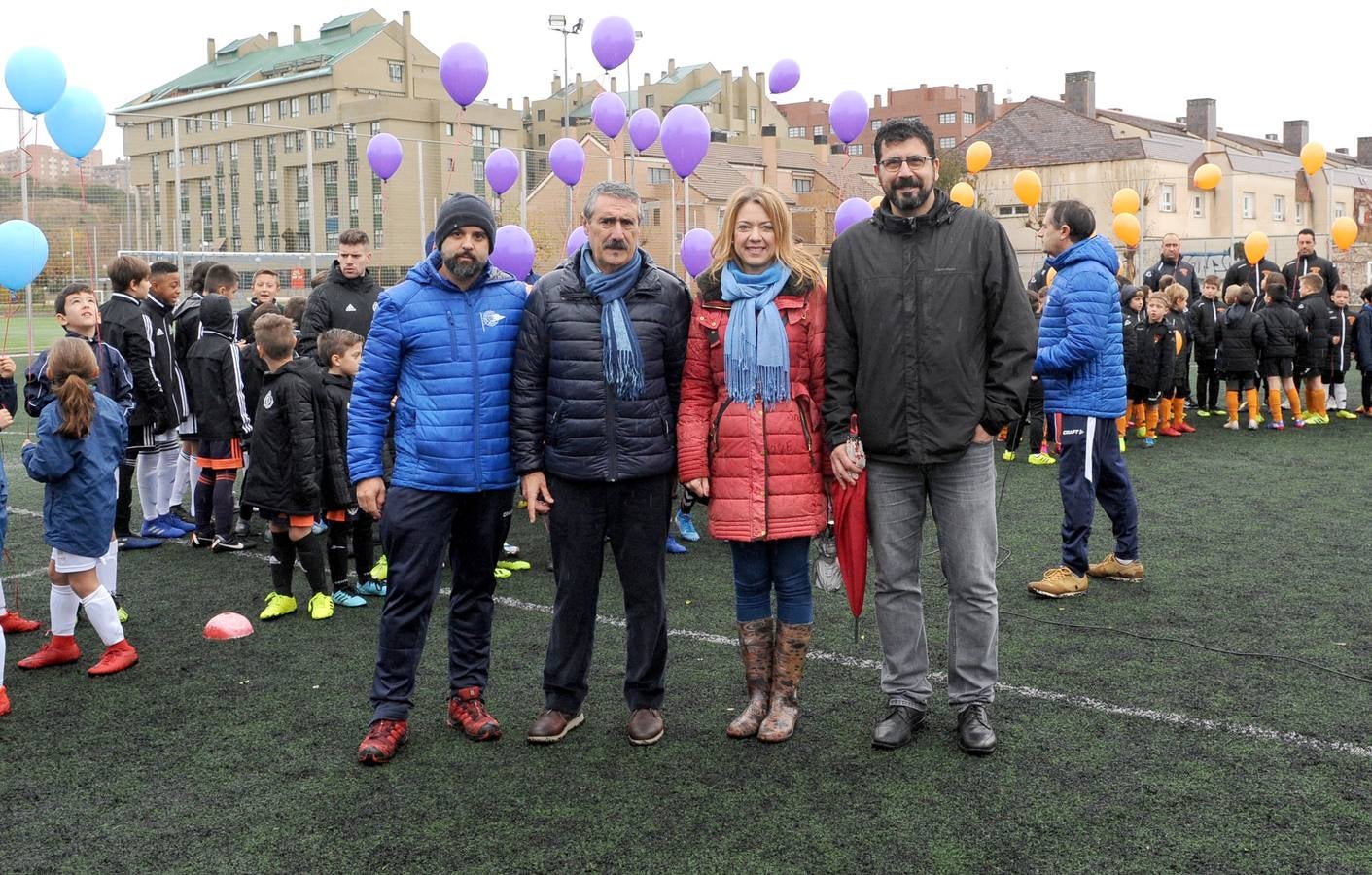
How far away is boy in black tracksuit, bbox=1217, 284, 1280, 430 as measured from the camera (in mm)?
13281

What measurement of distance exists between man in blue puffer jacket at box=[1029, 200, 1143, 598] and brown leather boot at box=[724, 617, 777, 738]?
8.01 ft

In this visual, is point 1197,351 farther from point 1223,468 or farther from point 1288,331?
point 1223,468

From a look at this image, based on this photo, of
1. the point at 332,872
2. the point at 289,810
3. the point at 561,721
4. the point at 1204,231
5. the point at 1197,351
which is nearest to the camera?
the point at 332,872

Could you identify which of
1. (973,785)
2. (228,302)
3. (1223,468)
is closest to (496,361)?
(973,785)

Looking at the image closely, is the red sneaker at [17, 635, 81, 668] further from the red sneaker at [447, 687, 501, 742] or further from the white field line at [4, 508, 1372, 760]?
the white field line at [4, 508, 1372, 760]

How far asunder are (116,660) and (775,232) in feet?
11.5

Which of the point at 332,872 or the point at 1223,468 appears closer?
the point at 332,872

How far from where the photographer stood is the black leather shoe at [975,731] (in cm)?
401

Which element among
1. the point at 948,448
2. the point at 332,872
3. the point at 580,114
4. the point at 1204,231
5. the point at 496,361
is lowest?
the point at 332,872

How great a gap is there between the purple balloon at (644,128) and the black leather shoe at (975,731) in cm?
1000

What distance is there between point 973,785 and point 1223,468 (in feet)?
25.9

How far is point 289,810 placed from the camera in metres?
3.66

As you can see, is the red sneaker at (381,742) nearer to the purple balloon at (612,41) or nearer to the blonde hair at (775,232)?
the blonde hair at (775,232)

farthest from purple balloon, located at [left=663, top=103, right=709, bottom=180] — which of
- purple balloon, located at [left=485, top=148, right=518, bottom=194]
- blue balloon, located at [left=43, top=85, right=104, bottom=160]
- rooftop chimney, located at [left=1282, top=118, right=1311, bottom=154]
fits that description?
rooftop chimney, located at [left=1282, top=118, right=1311, bottom=154]
